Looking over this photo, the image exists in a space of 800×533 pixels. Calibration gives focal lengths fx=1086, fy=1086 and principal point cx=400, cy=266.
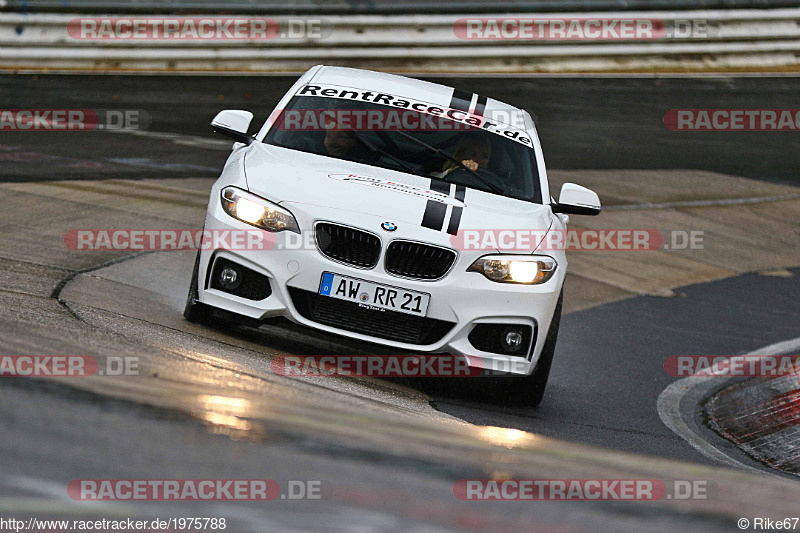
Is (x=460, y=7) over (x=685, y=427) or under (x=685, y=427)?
over

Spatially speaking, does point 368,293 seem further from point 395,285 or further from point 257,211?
point 257,211

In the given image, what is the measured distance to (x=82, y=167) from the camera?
10.9 meters

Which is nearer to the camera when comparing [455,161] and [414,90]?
[455,161]

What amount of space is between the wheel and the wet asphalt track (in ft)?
4.19

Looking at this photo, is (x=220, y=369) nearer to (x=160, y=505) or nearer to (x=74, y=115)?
(x=160, y=505)

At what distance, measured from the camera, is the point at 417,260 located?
5375 millimetres

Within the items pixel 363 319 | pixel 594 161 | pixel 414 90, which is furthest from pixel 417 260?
pixel 594 161

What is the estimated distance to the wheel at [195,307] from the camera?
5742 mm

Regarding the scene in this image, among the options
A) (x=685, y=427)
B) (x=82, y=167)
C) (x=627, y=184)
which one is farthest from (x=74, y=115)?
(x=685, y=427)

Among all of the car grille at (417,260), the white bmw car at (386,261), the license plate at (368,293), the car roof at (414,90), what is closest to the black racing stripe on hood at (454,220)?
the white bmw car at (386,261)

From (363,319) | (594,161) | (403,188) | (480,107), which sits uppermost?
(480,107)

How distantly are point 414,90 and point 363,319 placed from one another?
224cm

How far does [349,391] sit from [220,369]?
933mm

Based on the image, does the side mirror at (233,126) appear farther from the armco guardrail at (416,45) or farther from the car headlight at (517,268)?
the armco guardrail at (416,45)
